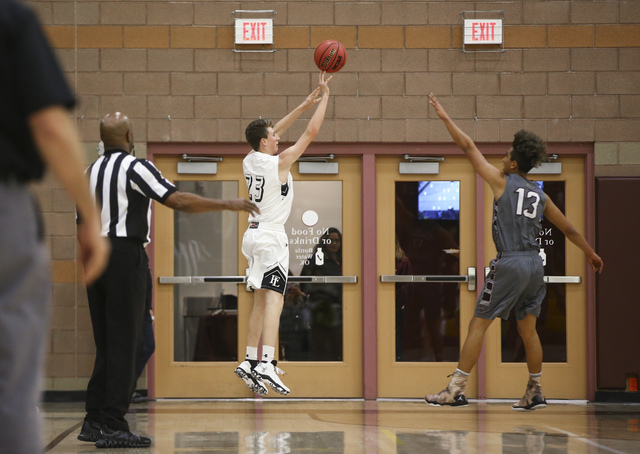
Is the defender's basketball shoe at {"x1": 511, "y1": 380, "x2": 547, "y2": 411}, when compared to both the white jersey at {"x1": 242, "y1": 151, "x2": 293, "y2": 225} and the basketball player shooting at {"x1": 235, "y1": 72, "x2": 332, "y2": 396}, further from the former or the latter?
the white jersey at {"x1": 242, "y1": 151, "x2": 293, "y2": 225}

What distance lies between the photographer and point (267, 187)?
19.1 feet

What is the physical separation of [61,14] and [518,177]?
4.90 m

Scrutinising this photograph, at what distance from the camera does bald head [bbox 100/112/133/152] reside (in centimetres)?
483

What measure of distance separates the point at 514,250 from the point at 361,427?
1707 millimetres

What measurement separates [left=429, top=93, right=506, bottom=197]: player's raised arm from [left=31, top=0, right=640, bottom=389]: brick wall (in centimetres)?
250

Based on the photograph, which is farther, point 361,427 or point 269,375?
point 361,427

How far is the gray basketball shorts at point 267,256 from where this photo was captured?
19.1 feet

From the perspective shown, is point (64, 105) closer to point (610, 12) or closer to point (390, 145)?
point (390, 145)

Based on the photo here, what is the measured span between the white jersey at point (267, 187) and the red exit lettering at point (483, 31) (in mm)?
3213

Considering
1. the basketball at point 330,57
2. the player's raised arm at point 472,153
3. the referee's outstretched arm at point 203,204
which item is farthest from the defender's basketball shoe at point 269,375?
the basketball at point 330,57

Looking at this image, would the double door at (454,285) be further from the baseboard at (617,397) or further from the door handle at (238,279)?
the door handle at (238,279)

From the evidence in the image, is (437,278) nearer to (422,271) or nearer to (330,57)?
(422,271)

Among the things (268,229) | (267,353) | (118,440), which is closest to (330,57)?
(268,229)

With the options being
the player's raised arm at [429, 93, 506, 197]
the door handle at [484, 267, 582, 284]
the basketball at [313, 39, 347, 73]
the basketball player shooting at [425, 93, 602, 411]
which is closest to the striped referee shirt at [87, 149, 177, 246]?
the player's raised arm at [429, 93, 506, 197]
